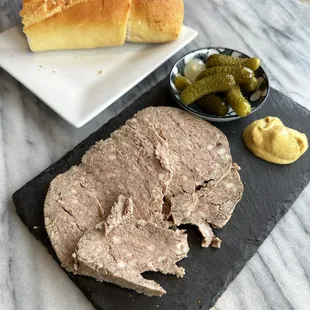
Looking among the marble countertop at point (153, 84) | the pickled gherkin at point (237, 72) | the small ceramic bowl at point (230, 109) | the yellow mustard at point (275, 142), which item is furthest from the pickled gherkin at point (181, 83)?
the yellow mustard at point (275, 142)

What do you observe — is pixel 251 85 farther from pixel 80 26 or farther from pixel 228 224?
pixel 80 26

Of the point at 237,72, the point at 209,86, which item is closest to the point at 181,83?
the point at 209,86

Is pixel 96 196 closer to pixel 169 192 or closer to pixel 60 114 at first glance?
pixel 169 192

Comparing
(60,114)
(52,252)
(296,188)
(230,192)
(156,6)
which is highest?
(156,6)

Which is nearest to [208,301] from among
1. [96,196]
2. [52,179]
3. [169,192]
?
[169,192]

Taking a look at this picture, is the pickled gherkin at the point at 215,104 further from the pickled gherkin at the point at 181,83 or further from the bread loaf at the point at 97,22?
the bread loaf at the point at 97,22
